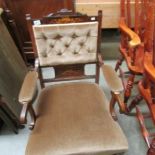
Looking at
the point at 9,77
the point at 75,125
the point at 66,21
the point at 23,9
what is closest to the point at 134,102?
the point at 75,125

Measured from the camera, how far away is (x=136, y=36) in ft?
5.21

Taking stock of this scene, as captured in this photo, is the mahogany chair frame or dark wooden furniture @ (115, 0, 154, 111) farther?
dark wooden furniture @ (115, 0, 154, 111)

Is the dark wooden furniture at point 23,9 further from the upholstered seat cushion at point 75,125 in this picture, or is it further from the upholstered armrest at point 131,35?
the upholstered seat cushion at point 75,125

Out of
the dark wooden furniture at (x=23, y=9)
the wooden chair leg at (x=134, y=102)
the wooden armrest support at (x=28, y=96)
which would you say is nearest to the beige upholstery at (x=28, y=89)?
the wooden armrest support at (x=28, y=96)

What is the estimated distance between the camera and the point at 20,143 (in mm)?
1686

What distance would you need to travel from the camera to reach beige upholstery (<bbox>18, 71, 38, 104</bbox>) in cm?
118

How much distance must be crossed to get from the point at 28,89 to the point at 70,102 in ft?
1.02

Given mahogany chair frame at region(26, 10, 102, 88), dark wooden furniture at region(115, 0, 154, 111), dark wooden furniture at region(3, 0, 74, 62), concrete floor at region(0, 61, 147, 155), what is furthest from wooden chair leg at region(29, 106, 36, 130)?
dark wooden furniture at region(3, 0, 74, 62)

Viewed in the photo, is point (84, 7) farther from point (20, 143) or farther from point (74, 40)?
point (20, 143)

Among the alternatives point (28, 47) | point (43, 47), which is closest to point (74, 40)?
point (43, 47)

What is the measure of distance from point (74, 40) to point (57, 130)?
60cm

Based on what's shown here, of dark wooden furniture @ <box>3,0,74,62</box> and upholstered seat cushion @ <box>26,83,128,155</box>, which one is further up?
dark wooden furniture @ <box>3,0,74,62</box>

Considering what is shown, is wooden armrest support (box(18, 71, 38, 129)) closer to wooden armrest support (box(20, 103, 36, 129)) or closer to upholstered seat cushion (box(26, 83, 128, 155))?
wooden armrest support (box(20, 103, 36, 129))

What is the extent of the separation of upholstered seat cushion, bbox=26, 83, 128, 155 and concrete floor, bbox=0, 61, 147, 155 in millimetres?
447
